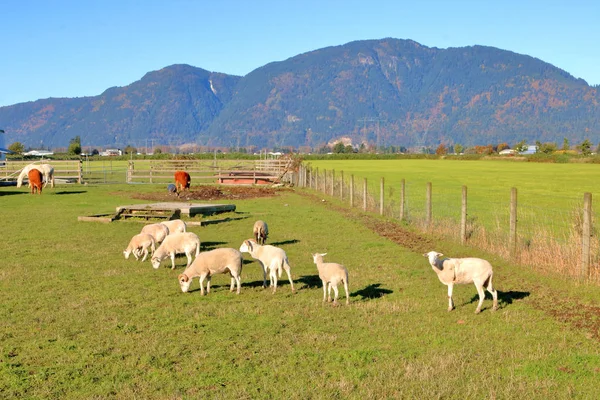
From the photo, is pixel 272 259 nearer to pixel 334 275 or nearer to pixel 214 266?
pixel 214 266

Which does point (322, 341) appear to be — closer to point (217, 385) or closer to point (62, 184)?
point (217, 385)

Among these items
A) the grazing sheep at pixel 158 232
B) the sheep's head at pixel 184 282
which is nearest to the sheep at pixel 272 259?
the sheep's head at pixel 184 282

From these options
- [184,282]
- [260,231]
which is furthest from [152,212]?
[184,282]

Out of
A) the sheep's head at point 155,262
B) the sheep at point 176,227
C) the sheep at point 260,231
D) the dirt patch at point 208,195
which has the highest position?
the sheep at point 176,227

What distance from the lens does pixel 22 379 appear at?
308 inches

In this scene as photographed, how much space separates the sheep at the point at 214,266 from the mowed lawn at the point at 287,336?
0.92ft

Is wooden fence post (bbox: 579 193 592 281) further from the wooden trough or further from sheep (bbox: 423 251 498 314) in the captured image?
the wooden trough

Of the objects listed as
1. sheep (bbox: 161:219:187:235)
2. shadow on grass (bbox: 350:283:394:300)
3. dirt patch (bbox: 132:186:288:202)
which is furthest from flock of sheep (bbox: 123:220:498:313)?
dirt patch (bbox: 132:186:288:202)

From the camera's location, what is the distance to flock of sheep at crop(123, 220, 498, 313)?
35.8 feet

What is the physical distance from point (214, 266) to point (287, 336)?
10.4ft

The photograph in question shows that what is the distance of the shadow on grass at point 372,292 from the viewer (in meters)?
12.1

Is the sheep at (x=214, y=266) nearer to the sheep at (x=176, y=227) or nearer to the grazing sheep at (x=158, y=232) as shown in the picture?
the grazing sheep at (x=158, y=232)

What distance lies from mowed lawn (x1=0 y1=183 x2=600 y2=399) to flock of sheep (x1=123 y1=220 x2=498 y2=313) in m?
0.31

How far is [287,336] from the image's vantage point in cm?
948
